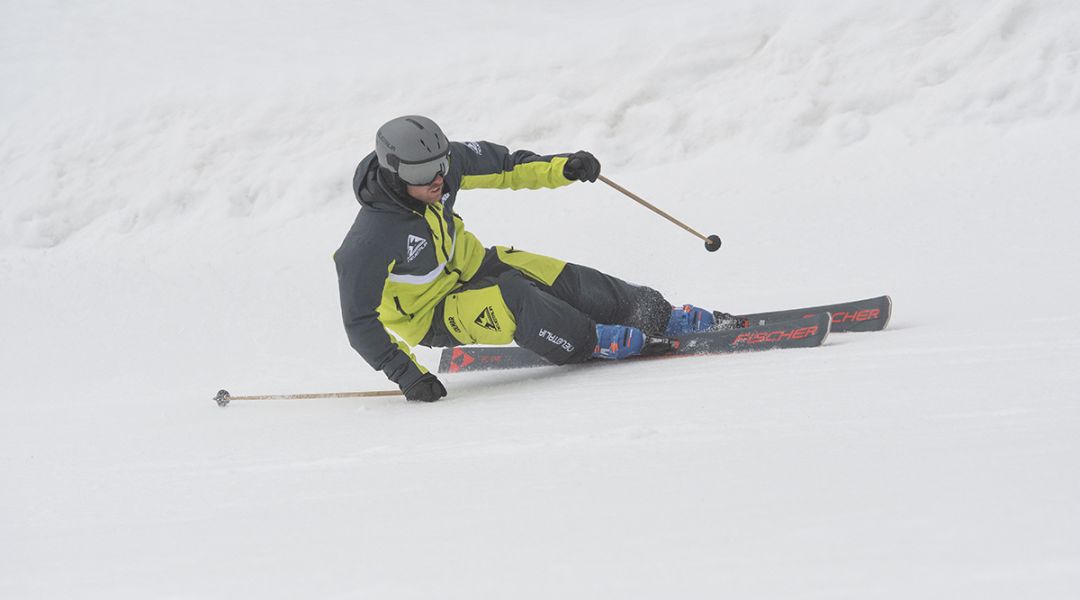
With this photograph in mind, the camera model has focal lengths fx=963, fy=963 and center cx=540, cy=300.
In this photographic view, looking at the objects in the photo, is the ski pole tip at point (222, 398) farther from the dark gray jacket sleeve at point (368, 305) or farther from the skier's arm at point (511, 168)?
the skier's arm at point (511, 168)

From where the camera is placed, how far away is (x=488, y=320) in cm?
418

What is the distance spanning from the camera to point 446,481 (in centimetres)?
238

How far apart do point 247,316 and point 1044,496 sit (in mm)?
5793

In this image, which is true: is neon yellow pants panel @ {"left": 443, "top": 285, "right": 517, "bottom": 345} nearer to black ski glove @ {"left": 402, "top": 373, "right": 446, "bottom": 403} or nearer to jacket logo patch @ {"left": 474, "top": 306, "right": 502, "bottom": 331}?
jacket logo patch @ {"left": 474, "top": 306, "right": 502, "bottom": 331}

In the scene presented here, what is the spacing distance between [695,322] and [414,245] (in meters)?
1.46

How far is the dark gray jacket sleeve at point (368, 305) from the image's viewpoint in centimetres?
398

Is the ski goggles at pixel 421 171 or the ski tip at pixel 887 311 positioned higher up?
the ski goggles at pixel 421 171

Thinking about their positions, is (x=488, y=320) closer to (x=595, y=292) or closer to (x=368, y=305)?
(x=368, y=305)

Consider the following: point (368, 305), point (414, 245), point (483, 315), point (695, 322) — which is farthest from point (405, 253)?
point (695, 322)

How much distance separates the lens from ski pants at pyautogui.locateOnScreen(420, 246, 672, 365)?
164 inches

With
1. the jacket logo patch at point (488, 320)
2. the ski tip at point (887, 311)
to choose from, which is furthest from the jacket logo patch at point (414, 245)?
the ski tip at point (887, 311)

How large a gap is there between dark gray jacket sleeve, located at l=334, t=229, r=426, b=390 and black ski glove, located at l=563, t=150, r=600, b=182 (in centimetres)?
96

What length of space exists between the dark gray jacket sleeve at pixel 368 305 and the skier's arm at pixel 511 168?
0.72 m

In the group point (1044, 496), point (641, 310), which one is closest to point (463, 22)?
point (641, 310)
